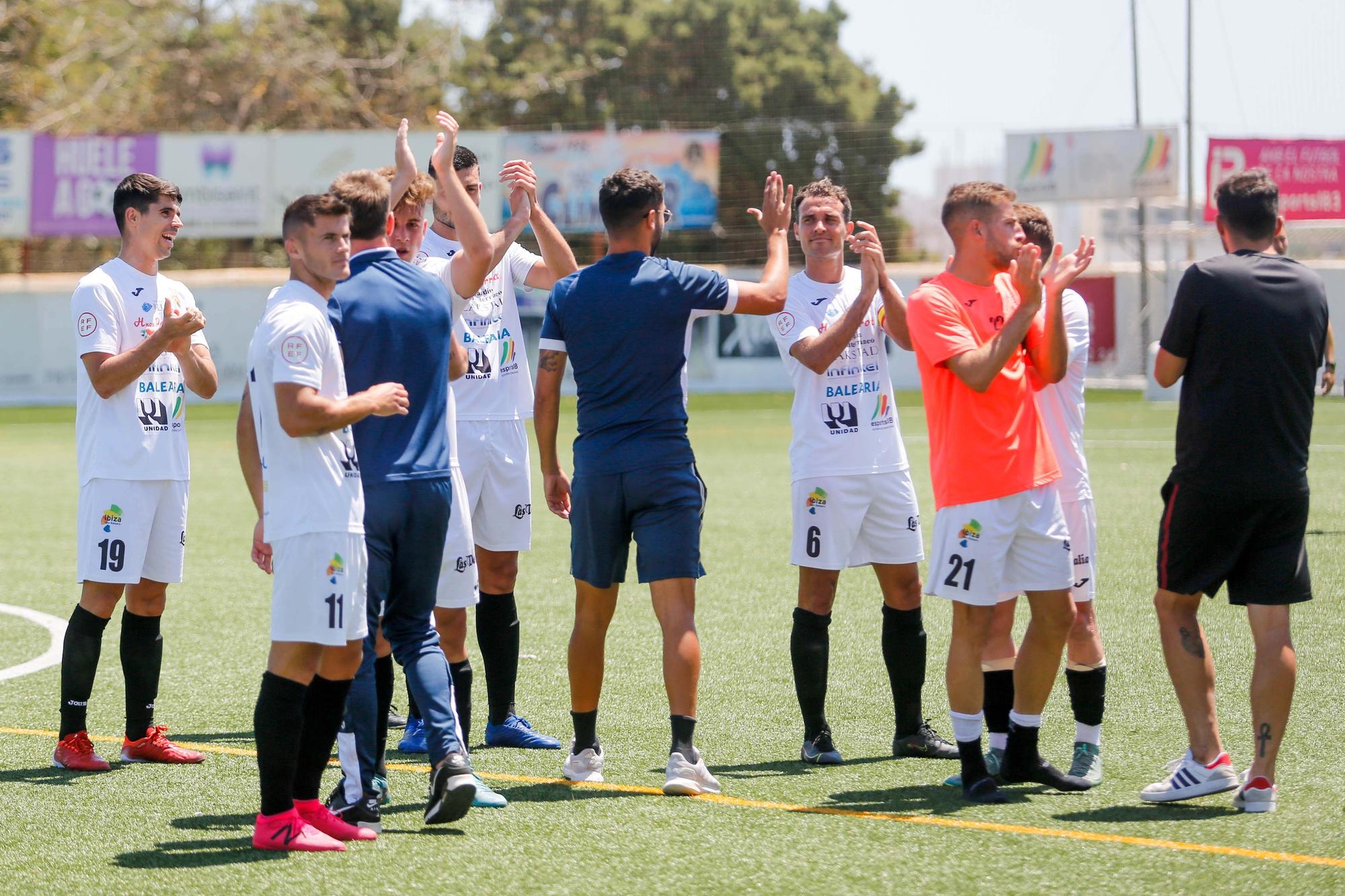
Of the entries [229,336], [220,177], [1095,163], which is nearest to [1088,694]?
[229,336]

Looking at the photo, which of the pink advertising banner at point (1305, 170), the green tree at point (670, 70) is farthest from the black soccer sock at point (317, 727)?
the green tree at point (670, 70)

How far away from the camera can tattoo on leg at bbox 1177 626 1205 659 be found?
5.41m

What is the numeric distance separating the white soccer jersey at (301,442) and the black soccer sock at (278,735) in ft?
1.50

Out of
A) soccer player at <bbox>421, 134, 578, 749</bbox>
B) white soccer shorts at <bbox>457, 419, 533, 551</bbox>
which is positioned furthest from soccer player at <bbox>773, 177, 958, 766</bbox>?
white soccer shorts at <bbox>457, 419, 533, 551</bbox>

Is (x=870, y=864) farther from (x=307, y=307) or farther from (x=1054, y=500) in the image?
(x=307, y=307)

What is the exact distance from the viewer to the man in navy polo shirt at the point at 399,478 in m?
4.98

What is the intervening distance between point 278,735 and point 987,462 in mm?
2484

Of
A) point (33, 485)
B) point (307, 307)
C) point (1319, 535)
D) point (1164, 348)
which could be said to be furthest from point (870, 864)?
point (33, 485)

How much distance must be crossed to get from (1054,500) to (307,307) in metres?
2.60

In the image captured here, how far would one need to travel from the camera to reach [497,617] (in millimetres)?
6703

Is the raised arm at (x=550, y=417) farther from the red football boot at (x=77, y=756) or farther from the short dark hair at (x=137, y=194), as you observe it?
the red football boot at (x=77, y=756)

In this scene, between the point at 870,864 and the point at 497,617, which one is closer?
the point at 870,864

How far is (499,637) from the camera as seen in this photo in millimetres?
6703

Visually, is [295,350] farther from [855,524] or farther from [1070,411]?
[1070,411]
